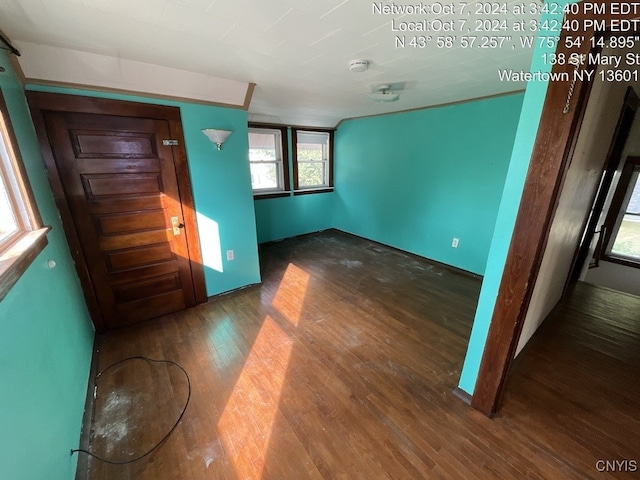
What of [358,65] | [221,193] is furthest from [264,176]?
[358,65]

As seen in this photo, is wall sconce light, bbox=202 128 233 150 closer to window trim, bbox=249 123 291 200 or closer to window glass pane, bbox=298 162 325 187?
window trim, bbox=249 123 291 200

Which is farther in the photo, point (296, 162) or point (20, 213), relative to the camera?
point (296, 162)

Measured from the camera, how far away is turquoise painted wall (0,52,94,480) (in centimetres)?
87

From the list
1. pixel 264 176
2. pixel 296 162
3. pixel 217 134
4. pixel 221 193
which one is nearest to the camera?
pixel 217 134

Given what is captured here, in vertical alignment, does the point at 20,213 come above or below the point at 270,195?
above

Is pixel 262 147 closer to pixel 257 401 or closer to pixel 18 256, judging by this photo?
pixel 18 256

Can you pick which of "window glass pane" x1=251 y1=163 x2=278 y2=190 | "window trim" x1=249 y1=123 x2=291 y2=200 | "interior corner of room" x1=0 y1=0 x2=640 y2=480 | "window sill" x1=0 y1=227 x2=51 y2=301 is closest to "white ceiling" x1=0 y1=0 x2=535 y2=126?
"interior corner of room" x1=0 y1=0 x2=640 y2=480

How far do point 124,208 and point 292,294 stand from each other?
1.86m

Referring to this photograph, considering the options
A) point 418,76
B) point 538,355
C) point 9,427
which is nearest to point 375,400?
point 538,355

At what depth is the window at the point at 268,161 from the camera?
4.22m

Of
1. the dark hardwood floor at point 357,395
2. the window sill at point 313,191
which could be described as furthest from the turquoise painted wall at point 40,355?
the window sill at point 313,191

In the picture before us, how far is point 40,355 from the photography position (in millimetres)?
1131

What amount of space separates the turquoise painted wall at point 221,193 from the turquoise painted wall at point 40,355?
3.18 feet

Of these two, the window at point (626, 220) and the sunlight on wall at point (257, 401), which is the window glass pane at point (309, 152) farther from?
the window at point (626, 220)
